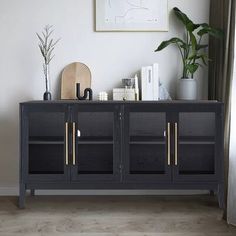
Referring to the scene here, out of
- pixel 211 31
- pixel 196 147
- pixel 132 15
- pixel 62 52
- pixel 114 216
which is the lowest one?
pixel 114 216

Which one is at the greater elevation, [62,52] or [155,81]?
[62,52]

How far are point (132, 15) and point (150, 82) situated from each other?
2.00ft

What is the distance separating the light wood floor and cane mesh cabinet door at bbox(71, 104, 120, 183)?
10.9 inches

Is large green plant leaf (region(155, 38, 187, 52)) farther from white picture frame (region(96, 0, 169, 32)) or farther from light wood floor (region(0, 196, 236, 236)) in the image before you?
light wood floor (region(0, 196, 236, 236))

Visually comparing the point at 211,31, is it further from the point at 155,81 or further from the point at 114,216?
the point at 114,216

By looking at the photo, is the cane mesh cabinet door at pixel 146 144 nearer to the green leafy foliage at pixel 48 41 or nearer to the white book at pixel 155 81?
the white book at pixel 155 81

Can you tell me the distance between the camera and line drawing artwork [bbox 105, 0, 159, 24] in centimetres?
317

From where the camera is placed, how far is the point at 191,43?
3.13m

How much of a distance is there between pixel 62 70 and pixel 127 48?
60cm

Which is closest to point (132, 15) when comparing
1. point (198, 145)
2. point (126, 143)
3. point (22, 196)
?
point (126, 143)

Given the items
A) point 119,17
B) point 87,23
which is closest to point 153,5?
point 119,17

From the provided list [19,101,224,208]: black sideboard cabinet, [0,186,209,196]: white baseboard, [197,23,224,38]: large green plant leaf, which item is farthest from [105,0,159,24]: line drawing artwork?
[0,186,209,196]: white baseboard

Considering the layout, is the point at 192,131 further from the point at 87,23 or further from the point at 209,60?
the point at 87,23

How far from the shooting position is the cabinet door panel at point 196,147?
2832 mm
